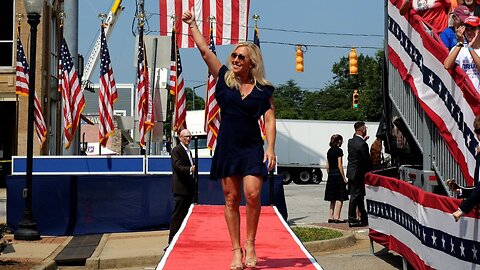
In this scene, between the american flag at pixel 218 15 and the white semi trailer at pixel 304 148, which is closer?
the american flag at pixel 218 15

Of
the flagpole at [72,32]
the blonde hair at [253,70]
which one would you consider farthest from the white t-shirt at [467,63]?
the flagpole at [72,32]

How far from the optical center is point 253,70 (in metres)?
7.62

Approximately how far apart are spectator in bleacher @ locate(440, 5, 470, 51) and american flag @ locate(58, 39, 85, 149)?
13279 millimetres

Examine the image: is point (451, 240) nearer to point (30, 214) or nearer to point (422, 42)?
point (422, 42)

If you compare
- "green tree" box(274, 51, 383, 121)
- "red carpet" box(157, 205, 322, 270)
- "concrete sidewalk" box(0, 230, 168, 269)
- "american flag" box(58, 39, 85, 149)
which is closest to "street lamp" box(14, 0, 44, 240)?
"concrete sidewalk" box(0, 230, 168, 269)

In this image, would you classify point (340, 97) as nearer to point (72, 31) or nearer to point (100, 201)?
point (72, 31)

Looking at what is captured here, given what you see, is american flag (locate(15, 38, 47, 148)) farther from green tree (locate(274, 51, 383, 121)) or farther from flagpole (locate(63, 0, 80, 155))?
green tree (locate(274, 51, 383, 121))

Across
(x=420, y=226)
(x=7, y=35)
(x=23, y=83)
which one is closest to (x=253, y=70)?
(x=420, y=226)

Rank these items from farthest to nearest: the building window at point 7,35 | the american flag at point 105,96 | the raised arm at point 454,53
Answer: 1. the building window at point 7,35
2. the american flag at point 105,96
3. the raised arm at point 454,53

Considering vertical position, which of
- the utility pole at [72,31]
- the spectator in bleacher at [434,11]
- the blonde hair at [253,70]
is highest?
the utility pole at [72,31]

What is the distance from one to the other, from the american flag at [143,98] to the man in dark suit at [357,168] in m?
7.84

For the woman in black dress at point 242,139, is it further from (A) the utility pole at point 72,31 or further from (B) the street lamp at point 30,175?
(A) the utility pole at point 72,31

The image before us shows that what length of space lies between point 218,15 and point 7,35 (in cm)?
1270

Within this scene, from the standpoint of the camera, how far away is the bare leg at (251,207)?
7453mm
